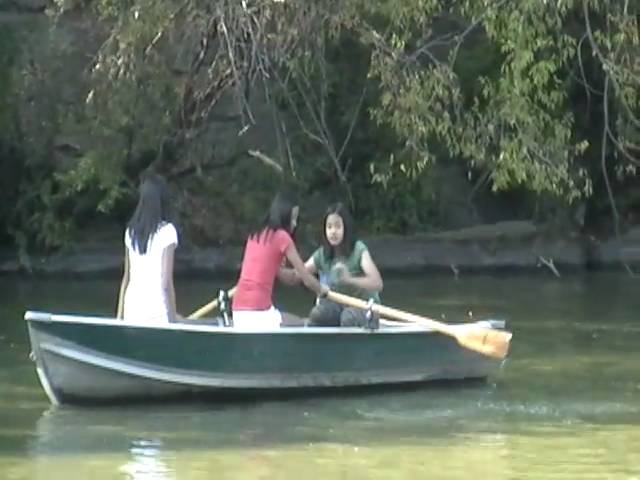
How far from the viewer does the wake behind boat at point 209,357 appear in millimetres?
11352

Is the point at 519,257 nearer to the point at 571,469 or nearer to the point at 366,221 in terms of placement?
the point at 366,221

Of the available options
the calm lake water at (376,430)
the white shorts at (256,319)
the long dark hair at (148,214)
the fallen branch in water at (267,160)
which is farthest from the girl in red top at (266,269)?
the fallen branch in water at (267,160)

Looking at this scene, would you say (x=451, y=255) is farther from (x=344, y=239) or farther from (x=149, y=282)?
(x=149, y=282)

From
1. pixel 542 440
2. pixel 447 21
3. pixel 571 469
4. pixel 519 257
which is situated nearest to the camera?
pixel 571 469

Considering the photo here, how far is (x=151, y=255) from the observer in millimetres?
11352

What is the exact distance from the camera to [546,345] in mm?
15094

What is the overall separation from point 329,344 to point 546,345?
3.59 m

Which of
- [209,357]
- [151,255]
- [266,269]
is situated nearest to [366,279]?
[266,269]

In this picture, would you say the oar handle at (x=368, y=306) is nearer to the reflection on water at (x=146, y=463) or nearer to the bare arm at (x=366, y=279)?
the bare arm at (x=366, y=279)

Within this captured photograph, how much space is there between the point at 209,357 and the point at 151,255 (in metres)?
0.81

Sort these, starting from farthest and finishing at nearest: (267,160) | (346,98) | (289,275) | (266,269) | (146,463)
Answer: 1. (346,98)
2. (267,160)
3. (289,275)
4. (266,269)
5. (146,463)

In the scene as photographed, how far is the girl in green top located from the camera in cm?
1239

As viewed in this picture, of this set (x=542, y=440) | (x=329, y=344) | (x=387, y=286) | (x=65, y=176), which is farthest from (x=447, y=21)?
(x=542, y=440)

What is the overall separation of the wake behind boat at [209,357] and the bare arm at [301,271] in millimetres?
310
